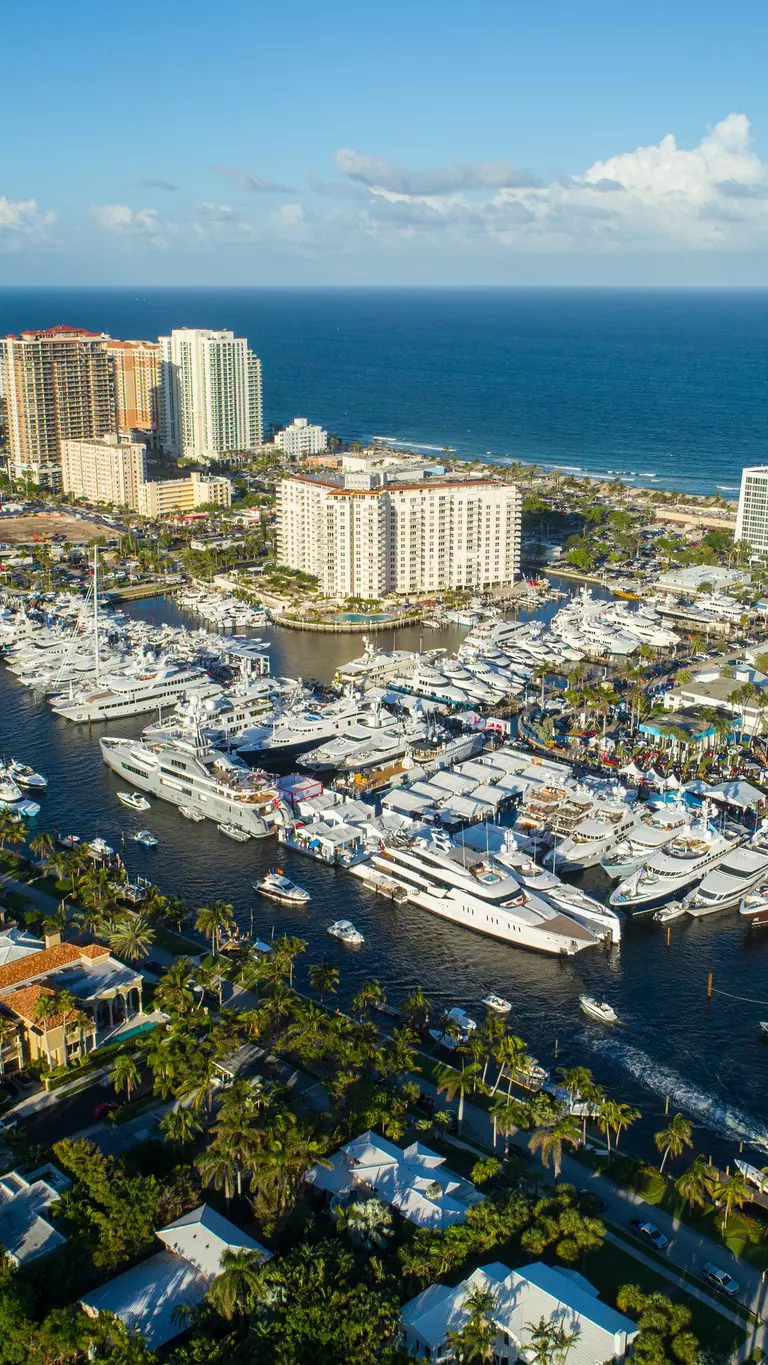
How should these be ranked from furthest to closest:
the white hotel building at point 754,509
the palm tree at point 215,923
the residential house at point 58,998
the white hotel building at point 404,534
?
the white hotel building at point 754,509
the white hotel building at point 404,534
the palm tree at point 215,923
the residential house at point 58,998

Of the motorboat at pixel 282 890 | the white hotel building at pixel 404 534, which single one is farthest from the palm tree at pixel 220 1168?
the white hotel building at pixel 404 534

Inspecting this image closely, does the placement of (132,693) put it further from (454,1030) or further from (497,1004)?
(454,1030)

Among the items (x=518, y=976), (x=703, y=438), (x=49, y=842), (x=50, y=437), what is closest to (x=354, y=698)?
(x=49, y=842)

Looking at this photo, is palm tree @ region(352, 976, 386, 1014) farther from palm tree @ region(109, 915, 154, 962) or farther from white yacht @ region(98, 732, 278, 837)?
white yacht @ region(98, 732, 278, 837)

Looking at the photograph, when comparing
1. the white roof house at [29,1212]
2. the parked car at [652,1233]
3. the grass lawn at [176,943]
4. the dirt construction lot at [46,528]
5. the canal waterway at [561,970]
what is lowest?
the canal waterway at [561,970]

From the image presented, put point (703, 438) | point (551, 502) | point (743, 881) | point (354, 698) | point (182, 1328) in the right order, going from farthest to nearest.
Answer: point (703, 438), point (551, 502), point (354, 698), point (743, 881), point (182, 1328)

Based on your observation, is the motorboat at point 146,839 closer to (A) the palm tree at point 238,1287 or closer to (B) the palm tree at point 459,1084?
(B) the palm tree at point 459,1084

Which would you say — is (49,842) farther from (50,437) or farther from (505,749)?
(50,437)
